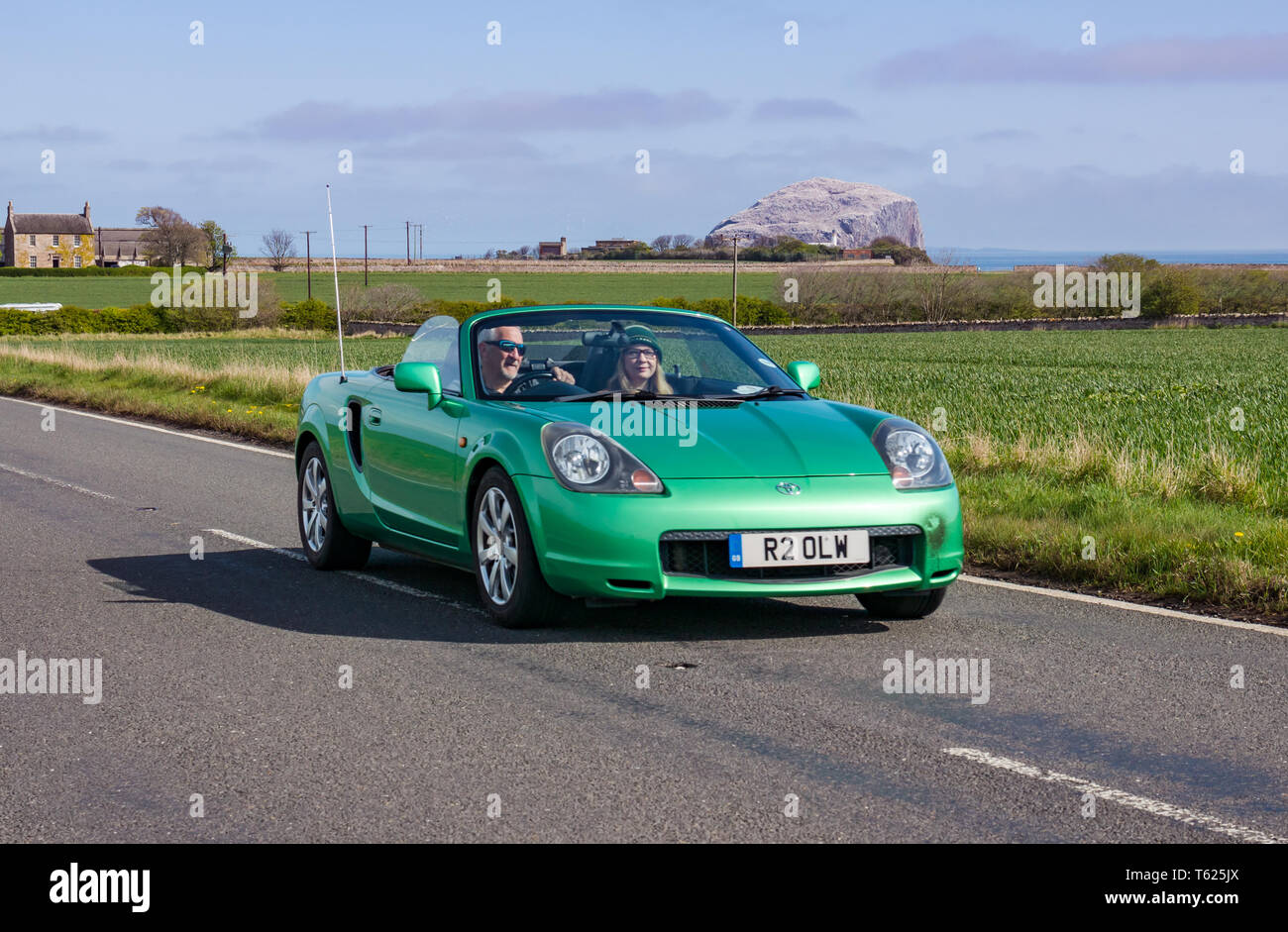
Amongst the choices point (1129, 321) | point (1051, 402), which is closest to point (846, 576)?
point (1051, 402)

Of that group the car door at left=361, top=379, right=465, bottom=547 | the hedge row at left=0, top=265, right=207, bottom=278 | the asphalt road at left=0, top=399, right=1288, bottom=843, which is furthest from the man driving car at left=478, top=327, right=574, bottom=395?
the hedge row at left=0, top=265, right=207, bottom=278

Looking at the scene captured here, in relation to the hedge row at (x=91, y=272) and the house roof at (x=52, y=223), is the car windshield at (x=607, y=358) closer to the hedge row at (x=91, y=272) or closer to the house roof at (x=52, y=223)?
the hedge row at (x=91, y=272)

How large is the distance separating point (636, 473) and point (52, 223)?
7096 inches

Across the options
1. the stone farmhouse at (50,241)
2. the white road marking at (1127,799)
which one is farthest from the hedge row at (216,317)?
the stone farmhouse at (50,241)

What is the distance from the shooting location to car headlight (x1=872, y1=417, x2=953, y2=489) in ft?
23.1

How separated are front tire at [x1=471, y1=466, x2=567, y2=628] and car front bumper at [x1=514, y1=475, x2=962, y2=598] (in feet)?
0.38

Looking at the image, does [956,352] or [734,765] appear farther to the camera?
[956,352]

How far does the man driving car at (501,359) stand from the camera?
7.81m

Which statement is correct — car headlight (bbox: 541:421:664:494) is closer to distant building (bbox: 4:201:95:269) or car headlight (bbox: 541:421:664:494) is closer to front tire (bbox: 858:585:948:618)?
front tire (bbox: 858:585:948:618)

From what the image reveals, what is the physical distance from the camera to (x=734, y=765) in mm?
4922

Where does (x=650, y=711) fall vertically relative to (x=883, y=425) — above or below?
below

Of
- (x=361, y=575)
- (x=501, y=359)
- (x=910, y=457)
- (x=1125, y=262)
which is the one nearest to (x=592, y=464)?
(x=501, y=359)
